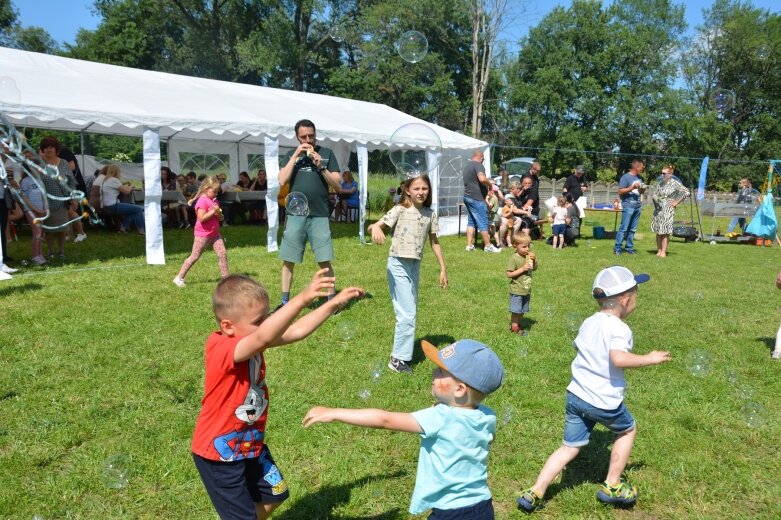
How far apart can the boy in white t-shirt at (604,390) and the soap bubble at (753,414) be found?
63.2 inches

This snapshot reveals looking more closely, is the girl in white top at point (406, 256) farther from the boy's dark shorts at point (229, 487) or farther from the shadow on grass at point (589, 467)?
the boy's dark shorts at point (229, 487)

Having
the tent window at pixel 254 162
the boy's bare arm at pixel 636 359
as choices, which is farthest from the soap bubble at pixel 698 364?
the tent window at pixel 254 162

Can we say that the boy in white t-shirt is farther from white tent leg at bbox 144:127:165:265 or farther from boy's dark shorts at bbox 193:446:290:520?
white tent leg at bbox 144:127:165:265

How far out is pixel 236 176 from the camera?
2041 cm

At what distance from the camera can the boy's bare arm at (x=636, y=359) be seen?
2.84m

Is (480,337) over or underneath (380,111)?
underneath

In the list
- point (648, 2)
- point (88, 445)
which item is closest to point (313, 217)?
point (88, 445)

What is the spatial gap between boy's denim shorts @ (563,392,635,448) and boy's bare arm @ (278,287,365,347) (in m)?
1.64

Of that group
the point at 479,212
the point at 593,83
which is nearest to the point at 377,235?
the point at 479,212

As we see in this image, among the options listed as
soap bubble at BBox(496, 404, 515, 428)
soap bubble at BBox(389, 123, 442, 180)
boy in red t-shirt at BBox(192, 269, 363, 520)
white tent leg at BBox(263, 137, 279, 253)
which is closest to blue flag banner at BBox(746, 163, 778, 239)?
soap bubble at BBox(389, 123, 442, 180)

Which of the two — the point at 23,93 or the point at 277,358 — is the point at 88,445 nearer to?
the point at 277,358

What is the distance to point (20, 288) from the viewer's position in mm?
7715

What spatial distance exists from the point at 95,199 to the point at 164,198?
172 centimetres

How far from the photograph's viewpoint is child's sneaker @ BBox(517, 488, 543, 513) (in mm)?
3188
